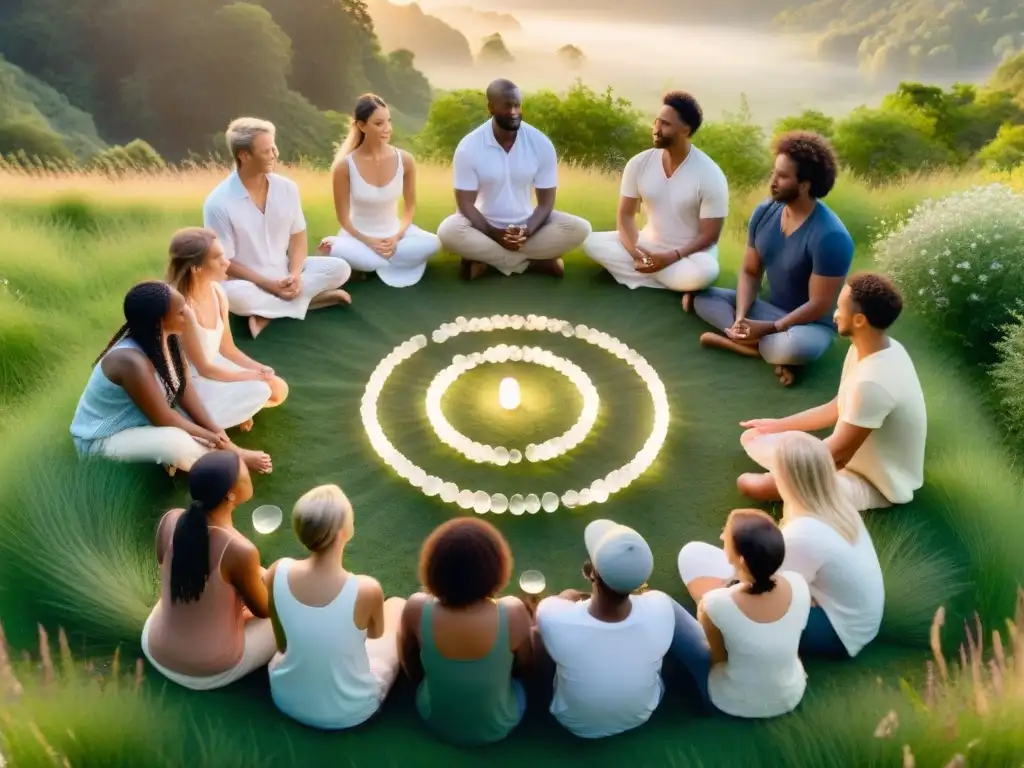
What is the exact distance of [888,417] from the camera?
5.24 meters

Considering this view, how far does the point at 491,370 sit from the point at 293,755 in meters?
3.36

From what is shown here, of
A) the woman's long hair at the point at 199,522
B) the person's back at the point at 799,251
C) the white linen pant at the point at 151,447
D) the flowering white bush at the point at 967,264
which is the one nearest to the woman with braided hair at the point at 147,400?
the white linen pant at the point at 151,447

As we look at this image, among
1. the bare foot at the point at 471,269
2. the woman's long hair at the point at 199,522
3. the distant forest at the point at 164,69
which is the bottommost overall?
the distant forest at the point at 164,69

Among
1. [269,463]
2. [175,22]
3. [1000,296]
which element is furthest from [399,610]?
[175,22]

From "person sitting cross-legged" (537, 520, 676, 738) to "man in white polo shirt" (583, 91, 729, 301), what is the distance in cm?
392

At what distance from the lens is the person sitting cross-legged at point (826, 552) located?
14.4 ft

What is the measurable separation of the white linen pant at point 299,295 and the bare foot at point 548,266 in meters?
1.59

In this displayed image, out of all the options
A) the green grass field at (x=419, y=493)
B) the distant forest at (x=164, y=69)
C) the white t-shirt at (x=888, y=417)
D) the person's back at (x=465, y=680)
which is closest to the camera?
the person's back at (x=465, y=680)

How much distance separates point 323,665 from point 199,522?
2.71ft

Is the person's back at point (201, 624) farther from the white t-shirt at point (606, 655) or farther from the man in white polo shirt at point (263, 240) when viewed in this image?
the man in white polo shirt at point (263, 240)

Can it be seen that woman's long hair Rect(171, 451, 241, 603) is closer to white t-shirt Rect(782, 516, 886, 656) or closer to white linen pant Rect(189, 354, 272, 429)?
white linen pant Rect(189, 354, 272, 429)

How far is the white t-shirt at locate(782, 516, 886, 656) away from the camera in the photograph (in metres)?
4.40

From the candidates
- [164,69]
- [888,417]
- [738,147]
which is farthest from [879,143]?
[164,69]

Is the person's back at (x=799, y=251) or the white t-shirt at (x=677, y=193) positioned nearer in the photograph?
the person's back at (x=799, y=251)
